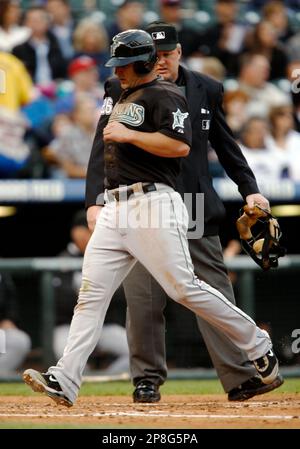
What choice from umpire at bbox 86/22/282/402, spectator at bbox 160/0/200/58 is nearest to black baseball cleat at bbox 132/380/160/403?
umpire at bbox 86/22/282/402

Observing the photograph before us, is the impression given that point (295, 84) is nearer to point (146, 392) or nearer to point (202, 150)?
point (202, 150)

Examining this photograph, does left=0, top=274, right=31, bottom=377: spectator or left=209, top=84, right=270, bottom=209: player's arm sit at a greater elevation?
left=209, top=84, right=270, bottom=209: player's arm

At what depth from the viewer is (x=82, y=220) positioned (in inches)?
337

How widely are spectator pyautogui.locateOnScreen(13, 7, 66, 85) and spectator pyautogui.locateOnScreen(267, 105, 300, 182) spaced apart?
2.11 m

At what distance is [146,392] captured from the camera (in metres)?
5.89

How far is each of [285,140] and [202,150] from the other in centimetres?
442

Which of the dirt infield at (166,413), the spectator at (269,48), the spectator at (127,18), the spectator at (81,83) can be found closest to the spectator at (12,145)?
the spectator at (81,83)

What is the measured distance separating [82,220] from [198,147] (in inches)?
111

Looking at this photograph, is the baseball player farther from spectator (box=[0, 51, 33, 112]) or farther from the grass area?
spectator (box=[0, 51, 33, 112])

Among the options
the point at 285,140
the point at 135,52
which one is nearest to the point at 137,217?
the point at 135,52

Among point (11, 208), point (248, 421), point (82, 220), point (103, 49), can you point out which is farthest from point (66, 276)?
point (248, 421)

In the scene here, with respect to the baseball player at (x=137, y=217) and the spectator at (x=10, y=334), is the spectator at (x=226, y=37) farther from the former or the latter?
the baseball player at (x=137, y=217)

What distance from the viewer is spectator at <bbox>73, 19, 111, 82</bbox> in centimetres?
1050
